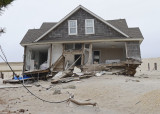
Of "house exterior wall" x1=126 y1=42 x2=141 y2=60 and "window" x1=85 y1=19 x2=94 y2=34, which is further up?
"window" x1=85 y1=19 x2=94 y2=34

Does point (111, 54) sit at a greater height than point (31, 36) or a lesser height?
lesser

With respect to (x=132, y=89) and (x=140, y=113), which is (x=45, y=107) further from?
(x=132, y=89)

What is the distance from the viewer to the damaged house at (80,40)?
19094 mm

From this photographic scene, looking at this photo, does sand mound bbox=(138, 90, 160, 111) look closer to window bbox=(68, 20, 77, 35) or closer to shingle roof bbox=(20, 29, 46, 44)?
window bbox=(68, 20, 77, 35)

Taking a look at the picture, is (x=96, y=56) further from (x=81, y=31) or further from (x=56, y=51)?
(x=56, y=51)

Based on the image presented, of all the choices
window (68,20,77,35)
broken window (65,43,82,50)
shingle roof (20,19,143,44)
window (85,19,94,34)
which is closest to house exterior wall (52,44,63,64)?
broken window (65,43,82,50)

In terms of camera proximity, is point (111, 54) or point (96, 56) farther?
point (96, 56)

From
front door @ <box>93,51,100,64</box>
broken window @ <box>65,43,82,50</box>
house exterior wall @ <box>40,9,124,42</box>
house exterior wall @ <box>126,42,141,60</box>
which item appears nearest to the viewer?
house exterior wall @ <box>126,42,141,60</box>

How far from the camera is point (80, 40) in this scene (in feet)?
63.7

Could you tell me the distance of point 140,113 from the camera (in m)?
6.45

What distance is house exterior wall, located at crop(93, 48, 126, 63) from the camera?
70.9 ft

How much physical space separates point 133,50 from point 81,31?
549 cm

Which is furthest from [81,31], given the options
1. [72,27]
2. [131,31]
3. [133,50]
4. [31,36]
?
[31,36]

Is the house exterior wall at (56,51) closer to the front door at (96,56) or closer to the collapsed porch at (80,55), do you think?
the collapsed porch at (80,55)
